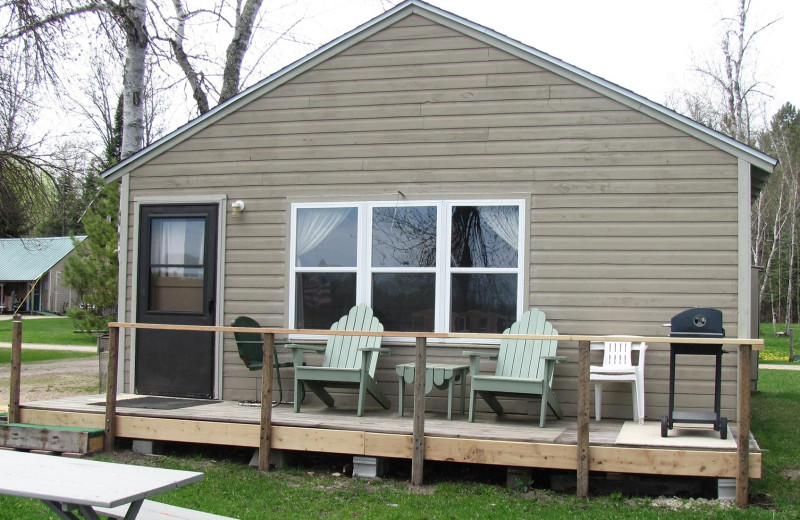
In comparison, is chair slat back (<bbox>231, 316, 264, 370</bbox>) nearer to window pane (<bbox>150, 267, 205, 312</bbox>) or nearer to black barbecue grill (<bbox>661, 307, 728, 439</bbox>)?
window pane (<bbox>150, 267, 205, 312</bbox>)

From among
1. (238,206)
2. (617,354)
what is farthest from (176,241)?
(617,354)

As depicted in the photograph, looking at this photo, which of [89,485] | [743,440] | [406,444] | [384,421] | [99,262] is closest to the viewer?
[89,485]

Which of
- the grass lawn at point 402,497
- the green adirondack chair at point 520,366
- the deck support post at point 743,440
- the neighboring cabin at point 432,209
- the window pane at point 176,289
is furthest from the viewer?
the window pane at point 176,289

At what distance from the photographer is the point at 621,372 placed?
6.11 m

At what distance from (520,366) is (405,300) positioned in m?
1.16

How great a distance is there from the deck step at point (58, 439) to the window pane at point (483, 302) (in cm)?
297

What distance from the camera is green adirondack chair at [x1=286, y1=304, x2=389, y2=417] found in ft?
20.5

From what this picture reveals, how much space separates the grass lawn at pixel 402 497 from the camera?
15.3 feet

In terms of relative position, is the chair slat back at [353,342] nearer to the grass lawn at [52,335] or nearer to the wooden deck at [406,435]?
the wooden deck at [406,435]

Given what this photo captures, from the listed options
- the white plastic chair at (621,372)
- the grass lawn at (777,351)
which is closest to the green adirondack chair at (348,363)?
the white plastic chair at (621,372)

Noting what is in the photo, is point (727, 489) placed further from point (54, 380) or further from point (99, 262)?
point (99, 262)

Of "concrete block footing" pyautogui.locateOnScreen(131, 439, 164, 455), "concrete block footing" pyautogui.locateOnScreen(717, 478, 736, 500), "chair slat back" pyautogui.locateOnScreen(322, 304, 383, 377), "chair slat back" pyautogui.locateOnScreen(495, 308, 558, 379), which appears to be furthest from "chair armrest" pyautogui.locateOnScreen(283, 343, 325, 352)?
"concrete block footing" pyautogui.locateOnScreen(717, 478, 736, 500)

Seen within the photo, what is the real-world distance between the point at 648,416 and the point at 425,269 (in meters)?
2.14

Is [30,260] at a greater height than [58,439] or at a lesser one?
greater
